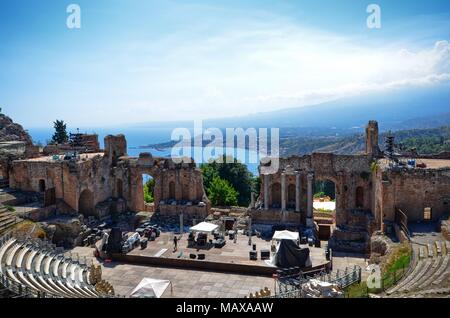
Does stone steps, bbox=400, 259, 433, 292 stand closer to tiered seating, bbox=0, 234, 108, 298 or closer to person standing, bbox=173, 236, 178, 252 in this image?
tiered seating, bbox=0, 234, 108, 298

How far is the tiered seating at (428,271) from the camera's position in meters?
18.2

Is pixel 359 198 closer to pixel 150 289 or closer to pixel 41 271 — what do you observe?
pixel 150 289

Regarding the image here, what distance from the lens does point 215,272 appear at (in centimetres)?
2772

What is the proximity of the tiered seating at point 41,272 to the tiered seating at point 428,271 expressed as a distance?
49.1ft

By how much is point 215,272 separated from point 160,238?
26.2ft

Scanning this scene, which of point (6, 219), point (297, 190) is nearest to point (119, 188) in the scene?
point (6, 219)

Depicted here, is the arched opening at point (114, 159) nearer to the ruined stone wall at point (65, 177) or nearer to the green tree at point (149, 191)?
the ruined stone wall at point (65, 177)

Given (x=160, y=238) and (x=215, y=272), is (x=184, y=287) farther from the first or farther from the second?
(x=160, y=238)

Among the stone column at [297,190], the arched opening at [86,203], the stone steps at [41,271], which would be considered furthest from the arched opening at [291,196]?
the stone steps at [41,271]

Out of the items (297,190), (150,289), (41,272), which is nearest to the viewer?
(150,289)

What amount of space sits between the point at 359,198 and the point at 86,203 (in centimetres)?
2547

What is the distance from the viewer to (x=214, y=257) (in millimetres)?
29234

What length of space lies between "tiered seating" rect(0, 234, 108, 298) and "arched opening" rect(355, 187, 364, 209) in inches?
914
